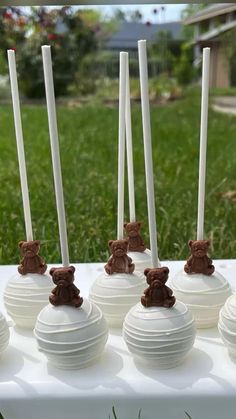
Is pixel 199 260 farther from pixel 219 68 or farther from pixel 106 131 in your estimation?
pixel 219 68

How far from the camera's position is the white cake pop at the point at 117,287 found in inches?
26.5

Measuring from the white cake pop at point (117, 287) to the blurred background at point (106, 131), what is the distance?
47cm

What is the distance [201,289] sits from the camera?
0.67m

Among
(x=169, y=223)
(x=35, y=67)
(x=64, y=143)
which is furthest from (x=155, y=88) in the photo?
(x=169, y=223)

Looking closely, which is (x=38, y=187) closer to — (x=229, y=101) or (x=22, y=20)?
(x=22, y=20)

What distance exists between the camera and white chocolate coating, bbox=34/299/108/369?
1.89 ft

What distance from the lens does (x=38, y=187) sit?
168 centimetres

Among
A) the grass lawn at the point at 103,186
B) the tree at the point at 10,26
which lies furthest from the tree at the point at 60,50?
the grass lawn at the point at 103,186

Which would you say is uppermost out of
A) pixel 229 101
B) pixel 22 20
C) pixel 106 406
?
pixel 22 20

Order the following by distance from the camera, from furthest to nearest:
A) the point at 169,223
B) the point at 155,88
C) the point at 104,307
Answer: the point at 155,88
the point at 169,223
the point at 104,307

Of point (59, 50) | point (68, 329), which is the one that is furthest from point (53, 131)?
point (59, 50)

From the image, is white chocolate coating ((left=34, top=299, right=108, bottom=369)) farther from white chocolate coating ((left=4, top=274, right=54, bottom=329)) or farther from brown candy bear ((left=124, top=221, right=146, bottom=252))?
brown candy bear ((left=124, top=221, right=146, bottom=252))

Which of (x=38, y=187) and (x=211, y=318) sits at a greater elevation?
(x=211, y=318)

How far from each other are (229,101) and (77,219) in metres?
3.11
